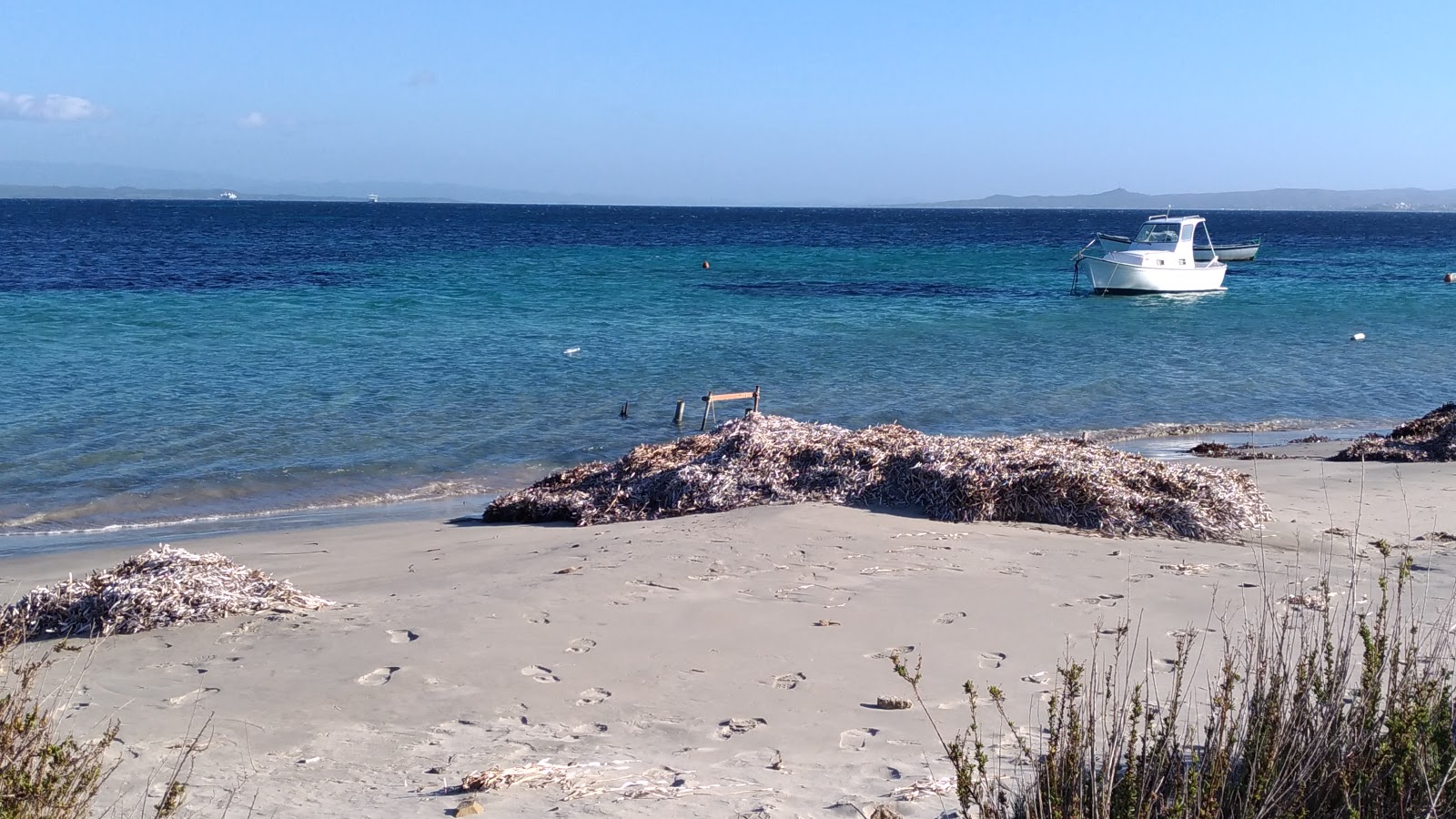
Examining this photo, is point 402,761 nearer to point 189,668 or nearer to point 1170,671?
point 189,668

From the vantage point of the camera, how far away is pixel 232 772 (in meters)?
4.39

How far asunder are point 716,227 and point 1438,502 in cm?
8734

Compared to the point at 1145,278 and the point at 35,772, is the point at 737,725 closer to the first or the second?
the point at 35,772

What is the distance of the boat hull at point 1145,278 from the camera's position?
122 ft

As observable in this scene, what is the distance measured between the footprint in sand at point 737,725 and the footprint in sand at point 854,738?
Result: 0.38 metres

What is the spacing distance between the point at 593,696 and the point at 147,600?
10.1 feet

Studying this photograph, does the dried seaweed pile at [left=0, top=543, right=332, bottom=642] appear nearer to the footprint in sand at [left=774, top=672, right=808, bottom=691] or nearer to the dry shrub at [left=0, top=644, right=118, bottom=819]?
the dry shrub at [left=0, top=644, right=118, bottom=819]

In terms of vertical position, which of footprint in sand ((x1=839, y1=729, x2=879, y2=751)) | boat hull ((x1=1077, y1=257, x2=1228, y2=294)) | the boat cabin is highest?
the boat cabin

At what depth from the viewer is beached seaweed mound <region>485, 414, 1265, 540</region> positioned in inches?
360

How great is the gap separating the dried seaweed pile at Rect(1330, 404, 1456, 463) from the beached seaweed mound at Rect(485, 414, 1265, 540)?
382cm

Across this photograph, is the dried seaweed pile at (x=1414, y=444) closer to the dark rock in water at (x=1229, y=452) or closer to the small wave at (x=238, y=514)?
the dark rock in water at (x=1229, y=452)

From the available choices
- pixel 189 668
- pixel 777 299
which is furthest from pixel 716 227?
pixel 189 668

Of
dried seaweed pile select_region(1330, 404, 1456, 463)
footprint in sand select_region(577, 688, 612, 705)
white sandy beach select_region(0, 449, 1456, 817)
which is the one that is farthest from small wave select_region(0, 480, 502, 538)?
dried seaweed pile select_region(1330, 404, 1456, 463)

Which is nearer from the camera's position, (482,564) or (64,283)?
(482,564)
